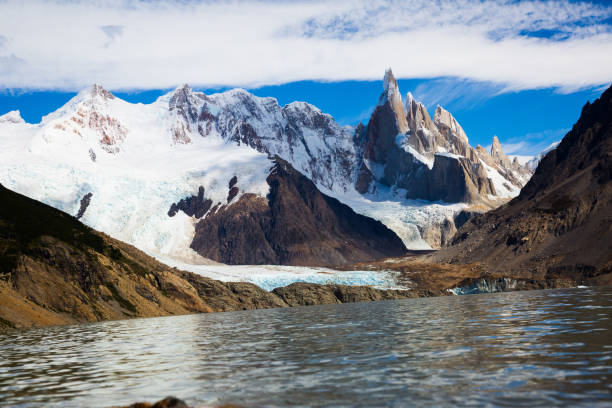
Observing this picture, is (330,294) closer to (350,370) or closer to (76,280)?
(76,280)

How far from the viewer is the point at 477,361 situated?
30562mm

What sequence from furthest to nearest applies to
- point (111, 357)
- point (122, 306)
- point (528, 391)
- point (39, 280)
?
point (122, 306), point (39, 280), point (111, 357), point (528, 391)

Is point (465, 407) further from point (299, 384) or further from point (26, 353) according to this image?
point (26, 353)

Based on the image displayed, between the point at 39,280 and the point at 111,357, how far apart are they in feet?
236

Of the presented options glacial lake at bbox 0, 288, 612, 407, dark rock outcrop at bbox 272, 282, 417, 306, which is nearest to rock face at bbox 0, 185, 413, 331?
dark rock outcrop at bbox 272, 282, 417, 306

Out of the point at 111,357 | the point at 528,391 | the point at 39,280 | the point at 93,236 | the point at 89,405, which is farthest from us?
the point at 93,236

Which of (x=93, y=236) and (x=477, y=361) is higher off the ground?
(x=93, y=236)

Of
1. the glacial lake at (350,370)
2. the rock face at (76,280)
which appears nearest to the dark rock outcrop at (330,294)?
the rock face at (76,280)

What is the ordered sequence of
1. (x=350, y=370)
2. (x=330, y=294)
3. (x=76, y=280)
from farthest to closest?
(x=330, y=294) → (x=76, y=280) → (x=350, y=370)

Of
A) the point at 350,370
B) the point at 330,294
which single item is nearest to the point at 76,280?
the point at 330,294

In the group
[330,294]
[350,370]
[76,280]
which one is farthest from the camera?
[330,294]

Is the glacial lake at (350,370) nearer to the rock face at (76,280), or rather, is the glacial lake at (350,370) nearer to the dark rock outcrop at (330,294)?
the rock face at (76,280)

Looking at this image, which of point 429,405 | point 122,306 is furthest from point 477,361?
point 122,306

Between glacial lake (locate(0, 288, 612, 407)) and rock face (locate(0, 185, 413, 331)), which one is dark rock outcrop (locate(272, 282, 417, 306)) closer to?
rock face (locate(0, 185, 413, 331))
